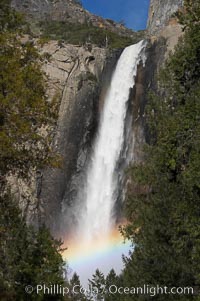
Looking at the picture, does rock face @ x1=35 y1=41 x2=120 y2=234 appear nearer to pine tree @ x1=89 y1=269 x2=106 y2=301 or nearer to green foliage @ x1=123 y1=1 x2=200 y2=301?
pine tree @ x1=89 y1=269 x2=106 y2=301

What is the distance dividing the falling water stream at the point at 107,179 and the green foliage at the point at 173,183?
18.9 metres

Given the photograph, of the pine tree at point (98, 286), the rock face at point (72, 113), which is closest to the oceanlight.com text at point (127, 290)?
the pine tree at point (98, 286)

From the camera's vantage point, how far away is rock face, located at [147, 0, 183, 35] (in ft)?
208

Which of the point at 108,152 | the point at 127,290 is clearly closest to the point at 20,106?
the point at 127,290

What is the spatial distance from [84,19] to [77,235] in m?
53.9

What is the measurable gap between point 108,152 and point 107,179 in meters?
2.78

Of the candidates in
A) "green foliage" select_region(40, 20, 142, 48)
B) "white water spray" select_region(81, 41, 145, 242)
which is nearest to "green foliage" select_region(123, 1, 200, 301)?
"white water spray" select_region(81, 41, 145, 242)

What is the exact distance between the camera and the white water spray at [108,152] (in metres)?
38.7

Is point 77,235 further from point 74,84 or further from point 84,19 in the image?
point 84,19

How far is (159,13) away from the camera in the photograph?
6669 cm

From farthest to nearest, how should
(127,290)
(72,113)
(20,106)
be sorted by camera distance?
(72,113) < (127,290) < (20,106)

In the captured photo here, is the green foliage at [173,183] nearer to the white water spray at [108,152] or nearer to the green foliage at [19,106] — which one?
the green foliage at [19,106]

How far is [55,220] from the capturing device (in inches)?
1582

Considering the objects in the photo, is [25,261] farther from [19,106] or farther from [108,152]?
[108,152]
